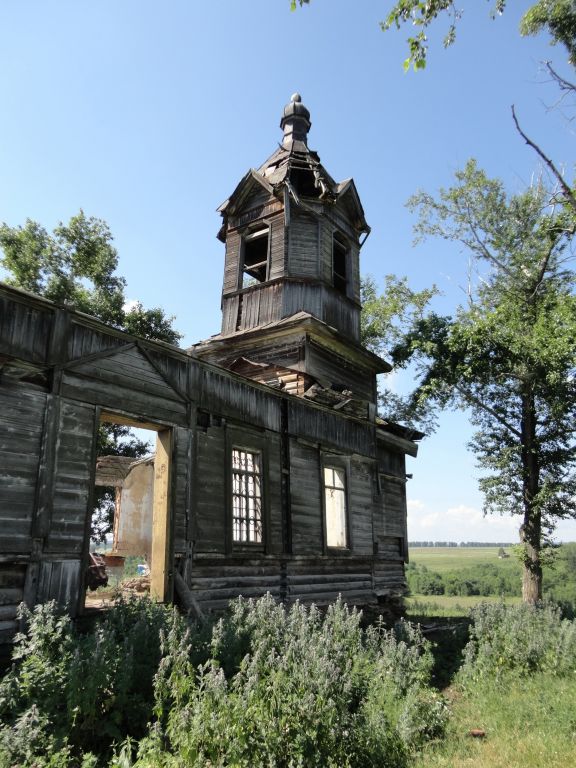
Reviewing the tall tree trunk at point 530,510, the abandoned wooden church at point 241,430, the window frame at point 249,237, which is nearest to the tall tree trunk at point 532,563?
the tall tree trunk at point 530,510

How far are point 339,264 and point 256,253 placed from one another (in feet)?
9.99

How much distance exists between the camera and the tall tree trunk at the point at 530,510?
2208 centimetres

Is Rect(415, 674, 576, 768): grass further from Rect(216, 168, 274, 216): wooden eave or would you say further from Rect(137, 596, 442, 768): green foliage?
Rect(216, 168, 274, 216): wooden eave

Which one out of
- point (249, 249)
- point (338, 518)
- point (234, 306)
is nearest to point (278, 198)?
point (249, 249)

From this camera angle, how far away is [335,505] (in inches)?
595

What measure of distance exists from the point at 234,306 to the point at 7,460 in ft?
38.3

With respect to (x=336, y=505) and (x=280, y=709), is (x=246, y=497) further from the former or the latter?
(x=280, y=709)

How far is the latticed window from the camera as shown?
1161cm

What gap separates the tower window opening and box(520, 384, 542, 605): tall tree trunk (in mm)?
12108

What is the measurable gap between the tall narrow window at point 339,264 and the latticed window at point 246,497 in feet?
29.9

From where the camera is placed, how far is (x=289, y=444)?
13188mm

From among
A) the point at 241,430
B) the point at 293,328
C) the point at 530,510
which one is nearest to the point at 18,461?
the point at 241,430

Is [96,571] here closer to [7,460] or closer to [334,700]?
[7,460]

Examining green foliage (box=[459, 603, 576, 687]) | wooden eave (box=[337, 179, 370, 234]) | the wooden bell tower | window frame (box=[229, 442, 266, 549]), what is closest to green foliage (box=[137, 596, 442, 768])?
green foliage (box=[459, 603, 576, 687])
